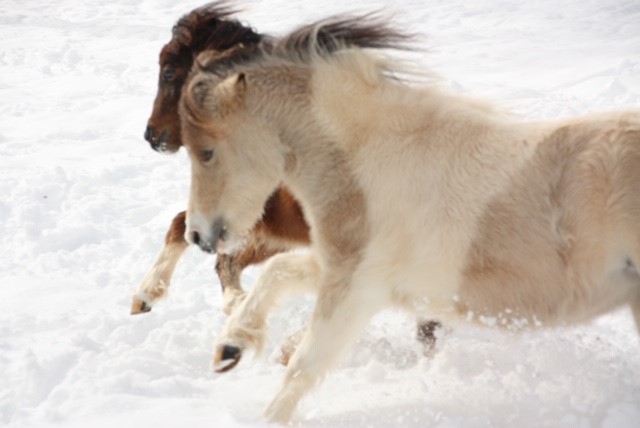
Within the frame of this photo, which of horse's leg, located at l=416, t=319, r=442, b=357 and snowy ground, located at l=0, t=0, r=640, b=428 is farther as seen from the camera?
horse's leg, located at l=416, t=319, r=442, b=357

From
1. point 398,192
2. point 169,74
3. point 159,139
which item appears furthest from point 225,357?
point 169,74

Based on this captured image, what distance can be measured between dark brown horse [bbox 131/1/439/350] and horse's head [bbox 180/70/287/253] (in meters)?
1.08

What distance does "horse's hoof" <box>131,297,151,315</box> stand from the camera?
203 inches

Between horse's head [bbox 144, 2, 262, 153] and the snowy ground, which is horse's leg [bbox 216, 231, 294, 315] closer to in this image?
the snowy ground

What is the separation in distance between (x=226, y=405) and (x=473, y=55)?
1020 centimetres

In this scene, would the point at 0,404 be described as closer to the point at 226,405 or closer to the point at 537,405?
the point at 226,405

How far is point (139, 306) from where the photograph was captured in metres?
5.19

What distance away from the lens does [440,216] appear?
3545 mm

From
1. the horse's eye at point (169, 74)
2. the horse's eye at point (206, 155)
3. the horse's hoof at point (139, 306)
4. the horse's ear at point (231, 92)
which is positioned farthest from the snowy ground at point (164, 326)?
the horse's eye at point (206, 155)

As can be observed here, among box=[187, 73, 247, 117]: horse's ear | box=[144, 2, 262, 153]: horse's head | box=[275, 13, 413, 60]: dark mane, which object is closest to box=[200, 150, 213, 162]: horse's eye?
box=[187, 73, 247, 117]: horse's ear

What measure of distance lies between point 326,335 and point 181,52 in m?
2.65

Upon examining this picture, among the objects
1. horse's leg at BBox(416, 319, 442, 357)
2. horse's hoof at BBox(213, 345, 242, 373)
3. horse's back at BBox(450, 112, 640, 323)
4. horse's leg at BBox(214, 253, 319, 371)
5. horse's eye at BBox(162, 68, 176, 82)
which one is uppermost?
horse's eye at BBox(162, 68, 176, 82)

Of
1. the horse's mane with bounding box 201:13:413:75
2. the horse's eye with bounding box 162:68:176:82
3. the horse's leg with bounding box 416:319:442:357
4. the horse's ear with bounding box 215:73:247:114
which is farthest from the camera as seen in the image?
the horse's eye with bounding box 162:68:176:82

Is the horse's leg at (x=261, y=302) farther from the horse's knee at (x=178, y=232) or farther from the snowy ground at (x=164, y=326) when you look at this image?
the horse's knee at (x=178, y=232)
